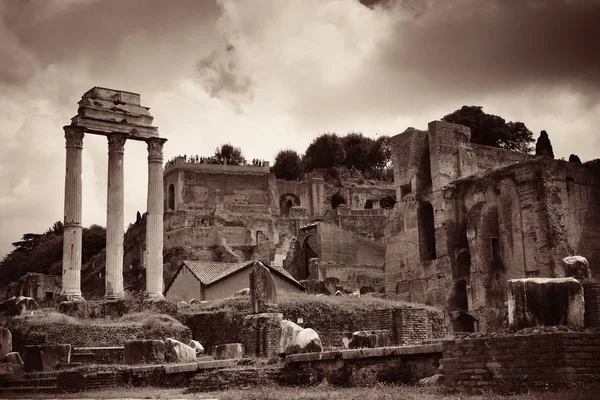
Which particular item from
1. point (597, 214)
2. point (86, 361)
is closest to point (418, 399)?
point (86, 361)

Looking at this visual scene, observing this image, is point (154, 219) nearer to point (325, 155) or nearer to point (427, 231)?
point (427, 231)

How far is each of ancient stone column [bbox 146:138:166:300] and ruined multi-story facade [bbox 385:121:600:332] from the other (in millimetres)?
19170

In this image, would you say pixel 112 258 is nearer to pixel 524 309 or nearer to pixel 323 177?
pixel 524 309

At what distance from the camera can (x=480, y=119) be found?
68.2m

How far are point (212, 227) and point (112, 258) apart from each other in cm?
3522

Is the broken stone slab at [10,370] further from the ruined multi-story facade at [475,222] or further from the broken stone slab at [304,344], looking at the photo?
the ruined multi-story facade at [475,222]

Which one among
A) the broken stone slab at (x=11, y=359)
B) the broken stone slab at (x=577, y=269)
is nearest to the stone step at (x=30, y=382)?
the broken stone slab at (x=11, y=359)

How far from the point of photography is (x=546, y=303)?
365 inches

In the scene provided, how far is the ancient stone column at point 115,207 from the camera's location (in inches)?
1148

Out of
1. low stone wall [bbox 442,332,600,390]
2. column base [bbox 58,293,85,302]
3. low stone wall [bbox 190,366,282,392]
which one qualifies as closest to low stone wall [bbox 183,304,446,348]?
column base [bbox 58,293,85,302]

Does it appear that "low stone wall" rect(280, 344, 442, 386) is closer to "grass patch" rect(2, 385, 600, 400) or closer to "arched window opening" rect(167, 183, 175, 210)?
"grass patch" rect(2, 385, 600, 400)

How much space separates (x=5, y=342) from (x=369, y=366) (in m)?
11.0

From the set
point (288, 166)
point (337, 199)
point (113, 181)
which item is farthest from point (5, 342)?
point (288, 166)

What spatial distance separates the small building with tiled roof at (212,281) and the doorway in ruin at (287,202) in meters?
43.0
